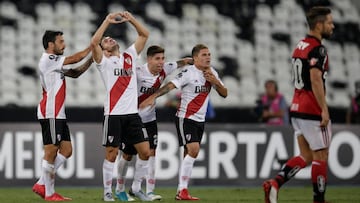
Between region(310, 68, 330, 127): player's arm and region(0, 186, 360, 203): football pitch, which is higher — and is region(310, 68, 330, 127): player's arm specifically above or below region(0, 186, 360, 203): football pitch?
above

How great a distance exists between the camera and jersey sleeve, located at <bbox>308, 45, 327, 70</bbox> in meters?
10.1

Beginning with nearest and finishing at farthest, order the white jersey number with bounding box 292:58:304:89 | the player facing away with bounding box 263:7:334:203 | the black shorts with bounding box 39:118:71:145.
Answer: the player facing away with bounding box 263:7:334:203 → the white jersey number with bounding box 292:58:304:89 → the black shorts with bounding box 39:118:71:145

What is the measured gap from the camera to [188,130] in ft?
42.1

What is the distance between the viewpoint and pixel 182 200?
1238 cm

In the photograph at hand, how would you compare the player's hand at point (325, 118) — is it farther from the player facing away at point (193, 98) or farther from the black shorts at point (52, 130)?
the black shorts at point (52, 130)

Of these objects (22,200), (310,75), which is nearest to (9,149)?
(22,200)

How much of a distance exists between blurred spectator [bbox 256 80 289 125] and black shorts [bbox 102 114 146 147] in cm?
614

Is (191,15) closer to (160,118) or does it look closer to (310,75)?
(160,118)

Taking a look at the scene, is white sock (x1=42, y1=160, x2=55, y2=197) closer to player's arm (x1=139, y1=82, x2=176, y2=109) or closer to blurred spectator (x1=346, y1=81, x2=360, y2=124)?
player's arm (x1=139, y1=82, x2=176, y2=109)

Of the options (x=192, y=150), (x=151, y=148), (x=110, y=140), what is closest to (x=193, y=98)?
(x=192, y=150)

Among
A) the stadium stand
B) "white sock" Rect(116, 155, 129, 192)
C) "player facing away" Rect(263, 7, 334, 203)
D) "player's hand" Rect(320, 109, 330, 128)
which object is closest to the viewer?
"player's hand" Rect(320, 109, 330, 128)

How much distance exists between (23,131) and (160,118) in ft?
12.5

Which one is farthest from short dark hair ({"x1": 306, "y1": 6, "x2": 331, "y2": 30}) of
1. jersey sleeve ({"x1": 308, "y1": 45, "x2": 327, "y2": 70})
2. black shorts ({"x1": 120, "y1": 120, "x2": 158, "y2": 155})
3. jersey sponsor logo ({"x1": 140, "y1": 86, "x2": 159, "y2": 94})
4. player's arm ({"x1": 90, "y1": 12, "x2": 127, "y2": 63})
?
black shorts ({"x1": 120, "y1": 120, "x2": 158, "y2": 155})

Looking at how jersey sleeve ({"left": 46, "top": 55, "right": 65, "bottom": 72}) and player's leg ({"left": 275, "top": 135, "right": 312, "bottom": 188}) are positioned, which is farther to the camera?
jersey sleeve ({"left": 46, "top": 55, "right": 65, "bottom": 72})
